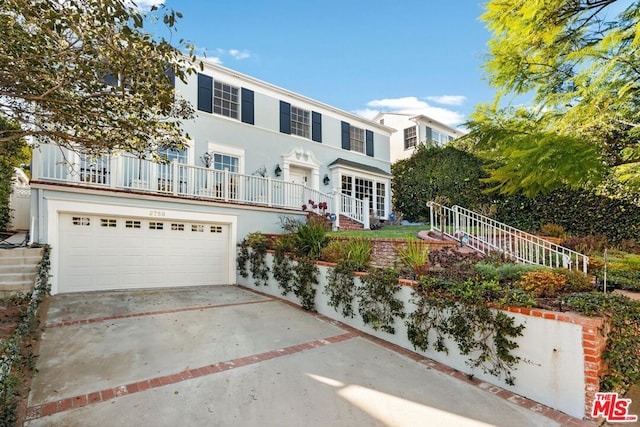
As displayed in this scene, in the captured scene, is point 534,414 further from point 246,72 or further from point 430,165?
point 430,165

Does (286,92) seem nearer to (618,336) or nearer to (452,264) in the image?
(452,264)

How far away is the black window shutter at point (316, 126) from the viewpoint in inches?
584

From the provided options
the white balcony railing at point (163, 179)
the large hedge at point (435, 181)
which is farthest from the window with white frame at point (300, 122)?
the large hedge at point (435, 181)

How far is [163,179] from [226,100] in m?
4.69

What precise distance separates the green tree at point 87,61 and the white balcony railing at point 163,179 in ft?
6.35

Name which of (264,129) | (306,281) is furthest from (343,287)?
(264,129)

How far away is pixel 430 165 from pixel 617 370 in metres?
13.7

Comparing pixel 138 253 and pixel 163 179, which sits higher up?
pixel 163 179

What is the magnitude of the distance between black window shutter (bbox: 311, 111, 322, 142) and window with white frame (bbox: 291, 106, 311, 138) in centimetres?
20

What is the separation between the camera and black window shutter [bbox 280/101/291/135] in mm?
13797

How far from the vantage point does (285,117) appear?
1392 centimetres

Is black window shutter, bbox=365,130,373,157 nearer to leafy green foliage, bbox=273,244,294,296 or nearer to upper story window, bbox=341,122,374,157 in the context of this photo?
upper story window, bbox=341,122,374,157

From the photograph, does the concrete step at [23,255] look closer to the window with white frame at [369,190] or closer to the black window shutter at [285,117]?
the black window shutter at [285,117]

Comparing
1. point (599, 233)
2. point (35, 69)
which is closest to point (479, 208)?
point (599, 233)
